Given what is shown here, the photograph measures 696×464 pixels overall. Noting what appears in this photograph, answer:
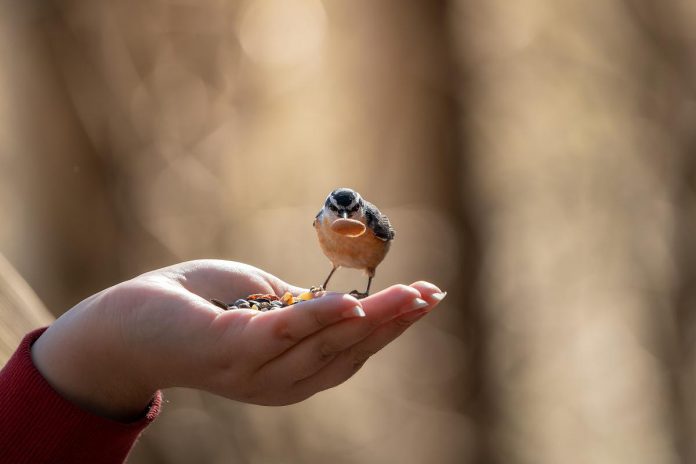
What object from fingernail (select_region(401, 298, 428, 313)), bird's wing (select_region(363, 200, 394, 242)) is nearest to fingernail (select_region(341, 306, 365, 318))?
fingernail (select_region(401, 298, 428, 313))

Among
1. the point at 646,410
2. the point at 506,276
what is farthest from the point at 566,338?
the point at 506,276

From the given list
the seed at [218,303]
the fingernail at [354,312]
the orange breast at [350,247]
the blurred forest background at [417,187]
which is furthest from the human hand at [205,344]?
the blurred forest background at [417,187]

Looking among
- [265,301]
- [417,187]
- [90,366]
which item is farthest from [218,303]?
[417,187]

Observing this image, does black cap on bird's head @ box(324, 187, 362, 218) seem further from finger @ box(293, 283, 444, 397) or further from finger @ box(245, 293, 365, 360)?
finger @ box(245, 293, 365, 360)

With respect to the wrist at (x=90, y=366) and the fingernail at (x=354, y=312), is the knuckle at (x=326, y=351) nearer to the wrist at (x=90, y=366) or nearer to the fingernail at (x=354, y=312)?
the fingernail at (x=354, y=312)

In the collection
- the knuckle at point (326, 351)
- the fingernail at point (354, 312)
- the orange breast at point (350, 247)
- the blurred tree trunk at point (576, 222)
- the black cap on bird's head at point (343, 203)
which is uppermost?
the fingernail at point (354, 312)

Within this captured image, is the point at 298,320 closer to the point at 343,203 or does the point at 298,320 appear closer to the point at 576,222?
the point at 343,203

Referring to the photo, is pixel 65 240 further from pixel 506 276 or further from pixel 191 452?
pixel 506 276
